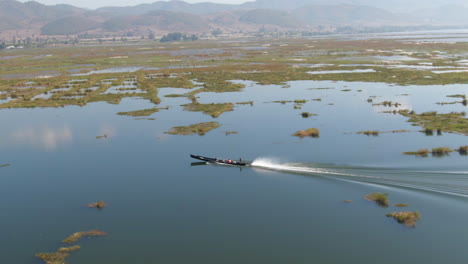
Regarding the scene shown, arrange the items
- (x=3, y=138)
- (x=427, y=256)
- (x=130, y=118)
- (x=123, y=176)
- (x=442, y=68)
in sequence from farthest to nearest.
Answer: (x=442, y=68), (x=130, y=118), (x=3, y=138), (x=123, y=176), (x=427, y=256)

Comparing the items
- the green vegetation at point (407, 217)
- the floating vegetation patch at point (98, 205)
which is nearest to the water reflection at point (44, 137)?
the floating vegetation patch at point (98, 205)

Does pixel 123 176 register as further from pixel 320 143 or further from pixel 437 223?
pixel 437 223

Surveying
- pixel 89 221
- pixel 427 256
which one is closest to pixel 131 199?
pixel 89 221

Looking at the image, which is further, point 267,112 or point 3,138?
point 267,112

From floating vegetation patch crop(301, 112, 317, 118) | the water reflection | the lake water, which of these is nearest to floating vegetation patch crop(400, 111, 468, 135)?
the lake water

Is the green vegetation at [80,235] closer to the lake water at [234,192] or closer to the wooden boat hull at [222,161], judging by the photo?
the lake water at [234,192]

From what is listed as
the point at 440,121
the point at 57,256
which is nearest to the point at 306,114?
the point at 440,121

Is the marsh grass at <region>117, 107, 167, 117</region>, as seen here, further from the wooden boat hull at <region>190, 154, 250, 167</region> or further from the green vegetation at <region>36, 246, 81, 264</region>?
the green vegetation at <region>36, 246, 81, 264</region>
